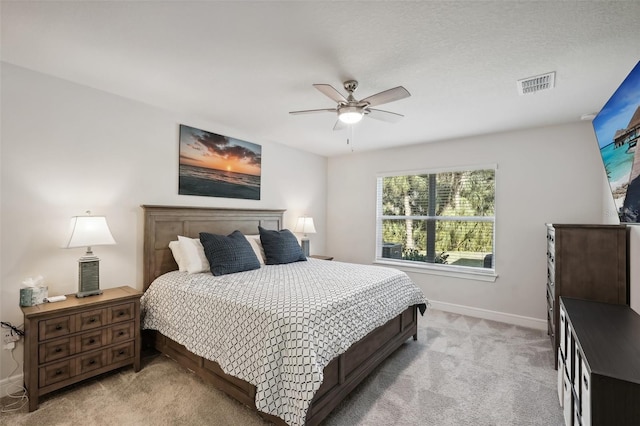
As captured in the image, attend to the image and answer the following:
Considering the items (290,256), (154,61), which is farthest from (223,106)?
(290,256)

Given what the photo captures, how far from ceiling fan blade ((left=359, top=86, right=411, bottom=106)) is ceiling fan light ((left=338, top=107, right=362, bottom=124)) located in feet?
0.32

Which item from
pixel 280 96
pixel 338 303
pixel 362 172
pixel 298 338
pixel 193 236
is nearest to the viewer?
pixel 298 338

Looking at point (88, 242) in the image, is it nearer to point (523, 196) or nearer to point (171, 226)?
point (171, 226)

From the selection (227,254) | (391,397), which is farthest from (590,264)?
(227,254)

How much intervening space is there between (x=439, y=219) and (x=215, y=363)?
3.58m

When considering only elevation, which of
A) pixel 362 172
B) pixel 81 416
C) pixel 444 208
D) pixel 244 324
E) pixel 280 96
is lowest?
pixel 81 416

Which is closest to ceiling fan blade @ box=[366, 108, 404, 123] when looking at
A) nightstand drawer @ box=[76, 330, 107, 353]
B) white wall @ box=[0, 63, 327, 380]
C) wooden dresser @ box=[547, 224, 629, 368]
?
wooden dresser @ box=[547, 224, 629, 368]

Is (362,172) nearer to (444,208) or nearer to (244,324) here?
(444,208)

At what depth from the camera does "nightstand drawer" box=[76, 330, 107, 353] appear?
2.28 m

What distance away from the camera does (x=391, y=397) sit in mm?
2230

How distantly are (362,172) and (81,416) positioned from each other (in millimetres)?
4464

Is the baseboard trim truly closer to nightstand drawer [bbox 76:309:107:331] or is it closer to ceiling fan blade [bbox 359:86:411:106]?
ceiling fan blade [bbox 359:86:411:106]

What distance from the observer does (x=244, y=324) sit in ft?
6.35

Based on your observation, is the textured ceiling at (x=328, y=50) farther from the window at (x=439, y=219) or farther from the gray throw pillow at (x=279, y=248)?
the gray throw pillow at (x=279, y=248)
